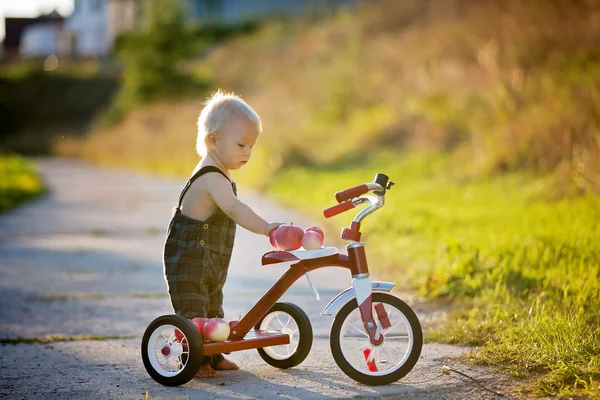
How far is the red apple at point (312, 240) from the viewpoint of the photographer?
3926 millimetres

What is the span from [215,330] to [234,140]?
37.2 inches

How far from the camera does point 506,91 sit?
1229cm

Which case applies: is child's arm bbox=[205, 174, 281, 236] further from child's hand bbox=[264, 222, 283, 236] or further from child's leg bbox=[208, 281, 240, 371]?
child's leg bbox=[208, 281, 240, 371]

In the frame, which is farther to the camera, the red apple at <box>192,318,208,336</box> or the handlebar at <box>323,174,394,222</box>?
the red apple at <box>192,318,208,336</box>

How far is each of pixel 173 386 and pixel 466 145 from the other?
10.7 metres

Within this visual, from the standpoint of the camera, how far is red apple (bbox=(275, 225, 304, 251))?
3902mm

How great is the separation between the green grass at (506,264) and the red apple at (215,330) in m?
1.28

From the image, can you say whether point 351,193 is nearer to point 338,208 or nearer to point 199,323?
point 338,208

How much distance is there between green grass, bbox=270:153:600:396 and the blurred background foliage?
0.05 feet

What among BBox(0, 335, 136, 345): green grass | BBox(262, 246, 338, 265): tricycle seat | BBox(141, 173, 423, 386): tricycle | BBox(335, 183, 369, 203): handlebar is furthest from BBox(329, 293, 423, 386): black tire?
BBox(0, 335, 136, 345): green grass

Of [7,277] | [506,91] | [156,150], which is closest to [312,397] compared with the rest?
[7,277]

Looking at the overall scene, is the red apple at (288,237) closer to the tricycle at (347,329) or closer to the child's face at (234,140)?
the tricycle at (347,329)

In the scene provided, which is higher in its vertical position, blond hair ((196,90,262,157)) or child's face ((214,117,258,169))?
blond hair ((196,90,262,157))

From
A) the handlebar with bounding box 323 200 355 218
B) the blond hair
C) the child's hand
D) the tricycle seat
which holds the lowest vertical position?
the tricycle seat
